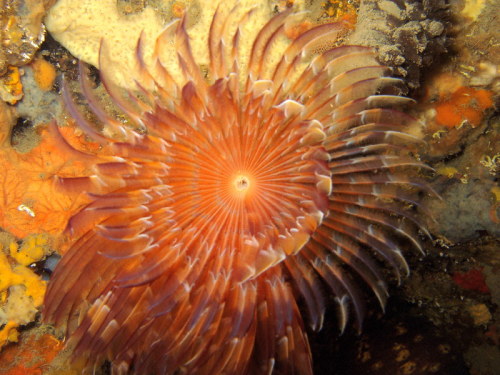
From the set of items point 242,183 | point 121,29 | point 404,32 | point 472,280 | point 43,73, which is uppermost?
point 121,29

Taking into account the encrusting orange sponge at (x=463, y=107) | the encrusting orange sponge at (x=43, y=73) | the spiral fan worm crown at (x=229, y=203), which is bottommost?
the spiral fan worm crown at (x=229, y=203)

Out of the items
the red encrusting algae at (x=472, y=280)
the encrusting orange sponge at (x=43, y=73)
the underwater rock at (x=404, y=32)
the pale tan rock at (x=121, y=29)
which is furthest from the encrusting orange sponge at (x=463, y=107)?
the encrusting orange sponge at (x=43, y=73)

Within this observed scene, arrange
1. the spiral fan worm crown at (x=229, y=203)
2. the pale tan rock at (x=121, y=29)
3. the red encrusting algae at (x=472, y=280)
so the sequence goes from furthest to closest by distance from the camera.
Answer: the red encrusting algae at (x=472, y=280), the pale tan rock at (x=121, y=29), the spiral fan worm crown at (x=229, y=203)

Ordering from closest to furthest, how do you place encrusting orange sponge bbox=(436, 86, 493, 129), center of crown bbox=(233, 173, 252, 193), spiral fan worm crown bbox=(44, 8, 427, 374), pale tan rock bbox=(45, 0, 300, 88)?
spiral fan worm crown bbox=(44, 8, 427, 374) → center of crown bbox=(233, 173, 252, 193) → pale tan rock bbox=(45, 0, 300, 88) → encrusting orange sponge bbox=(436, 86, 493, 129)

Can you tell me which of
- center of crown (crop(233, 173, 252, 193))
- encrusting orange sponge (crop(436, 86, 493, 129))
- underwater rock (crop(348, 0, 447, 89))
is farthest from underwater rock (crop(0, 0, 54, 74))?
encrusting orange sponge (crop(436, 86, 493, 129))

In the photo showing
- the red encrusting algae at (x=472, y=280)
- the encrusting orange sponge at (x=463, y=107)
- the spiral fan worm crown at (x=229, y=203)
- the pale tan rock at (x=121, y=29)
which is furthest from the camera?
the red encrusting algae at (x=472, y=280)

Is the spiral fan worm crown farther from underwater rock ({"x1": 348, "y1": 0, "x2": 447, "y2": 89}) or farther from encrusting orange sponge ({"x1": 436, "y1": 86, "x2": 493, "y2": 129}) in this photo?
encrusting orange sponge ({"x1": 436, "y1": 86, "x2": 493, "y2": 129})

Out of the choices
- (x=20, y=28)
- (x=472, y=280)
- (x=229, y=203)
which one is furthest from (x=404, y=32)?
(x=20, y=28)

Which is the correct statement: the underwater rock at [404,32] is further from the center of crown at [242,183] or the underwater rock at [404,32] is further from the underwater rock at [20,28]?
the underwater rock at [20,28]

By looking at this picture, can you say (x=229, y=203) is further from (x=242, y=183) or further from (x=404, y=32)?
(x=404, y=32)

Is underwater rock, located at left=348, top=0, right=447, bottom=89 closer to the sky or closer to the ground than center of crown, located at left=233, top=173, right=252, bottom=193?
closer to the sky
